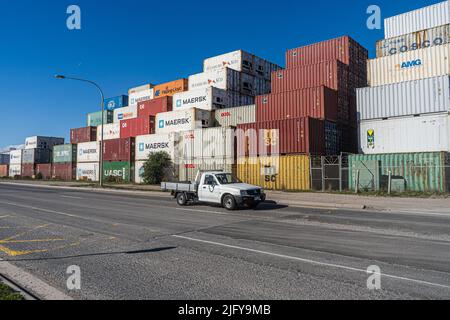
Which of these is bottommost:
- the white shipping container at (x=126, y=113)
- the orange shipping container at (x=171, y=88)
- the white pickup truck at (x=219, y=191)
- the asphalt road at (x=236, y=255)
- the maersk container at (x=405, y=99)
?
the asphalt road at (x=236, y=255)

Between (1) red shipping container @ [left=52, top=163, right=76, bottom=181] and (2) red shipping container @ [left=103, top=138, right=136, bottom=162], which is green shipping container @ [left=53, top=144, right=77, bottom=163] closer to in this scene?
(1) red shipping container @ [left=52, top=163, right=76, bottom=181]

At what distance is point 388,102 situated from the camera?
2150 cm

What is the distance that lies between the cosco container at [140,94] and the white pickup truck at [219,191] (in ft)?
107

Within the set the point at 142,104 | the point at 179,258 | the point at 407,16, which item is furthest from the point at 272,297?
the point at 142,104

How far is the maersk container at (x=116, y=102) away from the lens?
166 ft

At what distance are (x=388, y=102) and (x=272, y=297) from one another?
2145 cm

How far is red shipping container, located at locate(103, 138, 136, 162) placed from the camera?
120 feet

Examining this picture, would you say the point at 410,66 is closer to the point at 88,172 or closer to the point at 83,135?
the point at 88,172

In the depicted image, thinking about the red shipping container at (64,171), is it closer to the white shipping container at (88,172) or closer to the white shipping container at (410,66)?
the white shipping container at (88,172)

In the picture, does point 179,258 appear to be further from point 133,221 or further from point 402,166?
point 402,166

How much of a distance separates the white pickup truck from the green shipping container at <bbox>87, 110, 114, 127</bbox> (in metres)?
37.0

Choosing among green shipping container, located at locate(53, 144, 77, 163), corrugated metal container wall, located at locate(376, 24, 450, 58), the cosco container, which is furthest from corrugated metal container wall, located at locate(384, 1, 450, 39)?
green shipping container, located at locate(53, 144, 77, 163)

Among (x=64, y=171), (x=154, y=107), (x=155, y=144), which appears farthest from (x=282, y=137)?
(x=64, y=171)

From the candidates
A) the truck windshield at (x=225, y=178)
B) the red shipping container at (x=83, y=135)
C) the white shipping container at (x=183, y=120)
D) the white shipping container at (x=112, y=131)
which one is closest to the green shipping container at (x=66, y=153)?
the red shipping container at (x=83, y=135)
